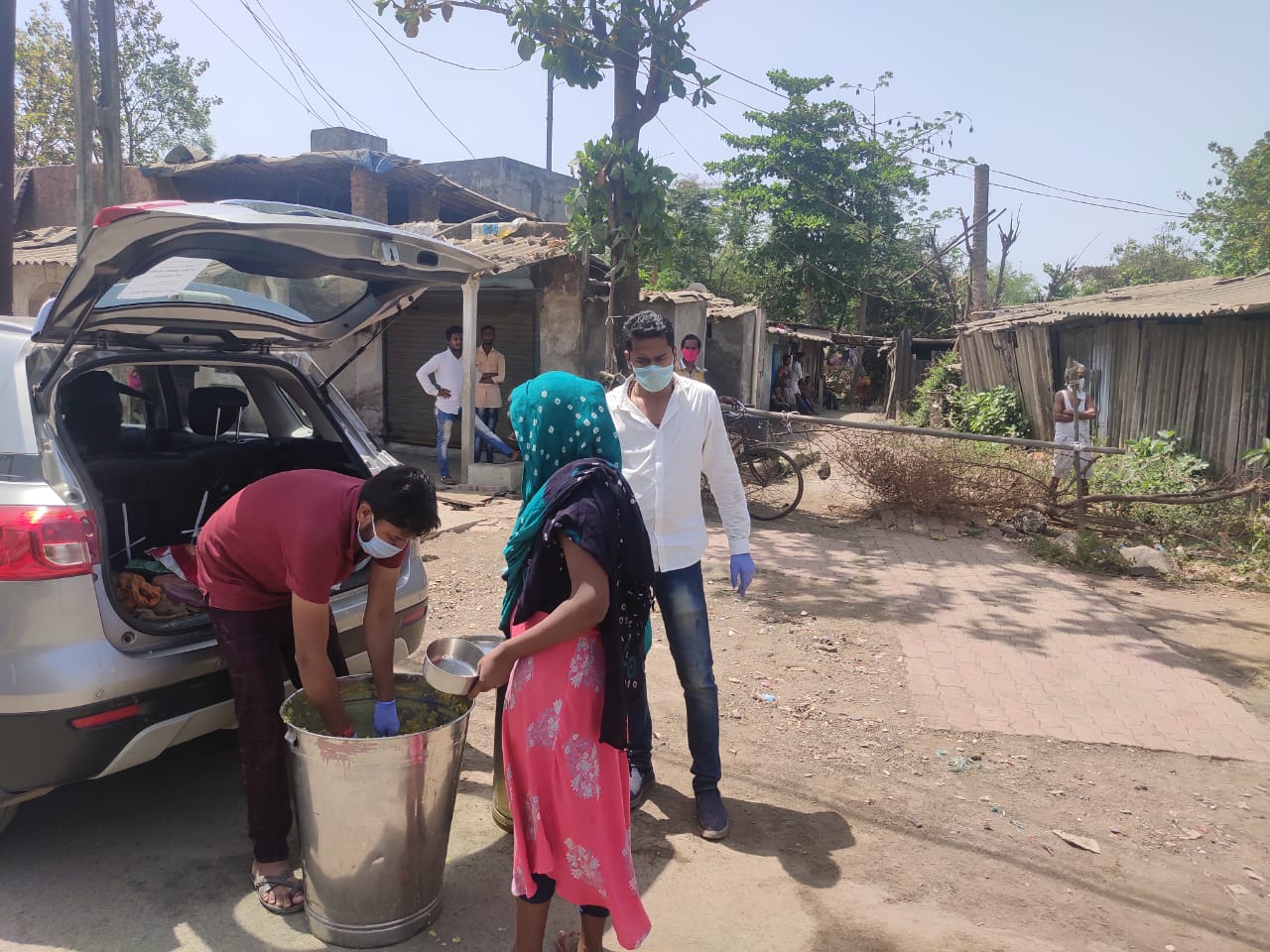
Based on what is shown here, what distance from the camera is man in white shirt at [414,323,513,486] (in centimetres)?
1006

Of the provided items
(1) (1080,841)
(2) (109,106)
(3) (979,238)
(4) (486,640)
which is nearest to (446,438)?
(2) (109,106)

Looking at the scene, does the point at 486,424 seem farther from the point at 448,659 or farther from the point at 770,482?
the point at 448,659

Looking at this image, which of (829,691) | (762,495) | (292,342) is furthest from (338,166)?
(829,691)

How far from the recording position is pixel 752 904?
2.81 m

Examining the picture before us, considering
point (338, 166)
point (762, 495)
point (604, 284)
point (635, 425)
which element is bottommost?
point (762, 495)

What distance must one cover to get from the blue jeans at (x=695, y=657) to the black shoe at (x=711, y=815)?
3 centimetres

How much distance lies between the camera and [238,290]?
3.47m

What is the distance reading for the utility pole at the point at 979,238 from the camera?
25375mm

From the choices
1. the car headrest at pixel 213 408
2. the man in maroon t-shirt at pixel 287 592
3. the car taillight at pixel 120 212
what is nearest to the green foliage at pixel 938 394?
the car headrest at pixel 213 408

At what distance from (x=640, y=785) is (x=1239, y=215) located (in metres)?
28.1

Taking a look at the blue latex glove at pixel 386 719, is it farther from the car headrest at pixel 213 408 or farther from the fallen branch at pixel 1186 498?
the fallen branch at pixel 1186 498

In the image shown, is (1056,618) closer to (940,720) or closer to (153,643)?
(940,720)

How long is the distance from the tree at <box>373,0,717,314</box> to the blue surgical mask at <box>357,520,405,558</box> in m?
6.94

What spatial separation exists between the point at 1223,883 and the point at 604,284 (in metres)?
8.89
